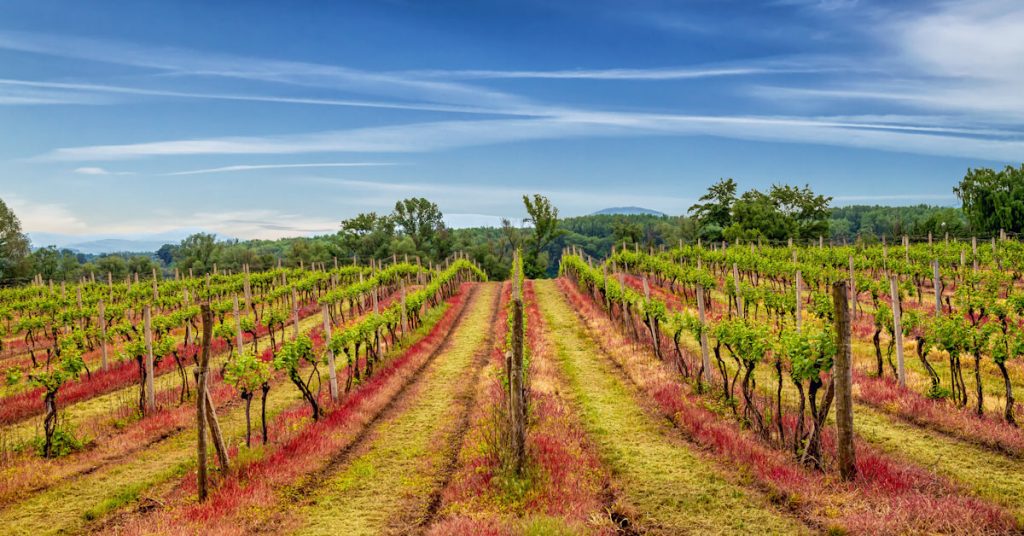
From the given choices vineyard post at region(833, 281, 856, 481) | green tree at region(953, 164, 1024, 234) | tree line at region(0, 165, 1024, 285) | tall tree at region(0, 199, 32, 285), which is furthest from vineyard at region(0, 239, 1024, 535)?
tall tree at region(0, 199, 32, 285)

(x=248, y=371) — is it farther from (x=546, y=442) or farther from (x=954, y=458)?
(x=954, y=458)

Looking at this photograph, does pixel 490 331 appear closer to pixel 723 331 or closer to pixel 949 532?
pixel 723 331

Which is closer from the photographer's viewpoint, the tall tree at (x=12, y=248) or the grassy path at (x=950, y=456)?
the grassy path at (x=950, y=456)

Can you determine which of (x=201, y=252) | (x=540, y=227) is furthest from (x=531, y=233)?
(x=201, y=252)

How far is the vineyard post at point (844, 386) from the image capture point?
975cm

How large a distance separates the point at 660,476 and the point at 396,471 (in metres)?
5.14

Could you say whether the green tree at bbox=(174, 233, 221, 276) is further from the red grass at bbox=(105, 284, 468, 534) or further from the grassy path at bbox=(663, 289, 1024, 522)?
the grassy path at bbox=(663, 289, 1024, 522)

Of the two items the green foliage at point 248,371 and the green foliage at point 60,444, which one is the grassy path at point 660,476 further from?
the green foliage at point 60,444

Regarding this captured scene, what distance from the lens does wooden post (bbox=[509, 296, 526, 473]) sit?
10688mm

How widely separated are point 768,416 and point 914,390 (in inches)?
201

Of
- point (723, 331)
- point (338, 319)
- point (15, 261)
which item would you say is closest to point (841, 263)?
point (723, 331)

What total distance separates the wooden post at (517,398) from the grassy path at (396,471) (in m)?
1.65

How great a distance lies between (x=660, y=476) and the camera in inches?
414

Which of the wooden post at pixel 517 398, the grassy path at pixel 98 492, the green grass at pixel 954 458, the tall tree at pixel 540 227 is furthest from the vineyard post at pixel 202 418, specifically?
the tall tree at pixel 540 227
